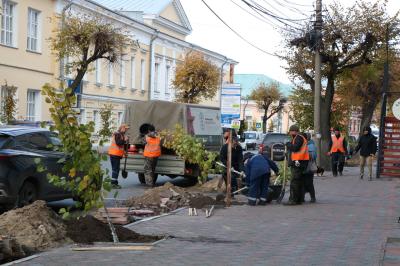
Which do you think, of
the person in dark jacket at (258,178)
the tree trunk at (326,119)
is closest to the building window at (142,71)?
the tree trunk at (326,119)

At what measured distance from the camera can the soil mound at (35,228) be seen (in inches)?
343

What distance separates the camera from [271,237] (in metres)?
10.1

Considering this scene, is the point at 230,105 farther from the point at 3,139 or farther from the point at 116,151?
the point at 3,139

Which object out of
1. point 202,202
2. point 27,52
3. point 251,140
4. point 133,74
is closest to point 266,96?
point 251,140

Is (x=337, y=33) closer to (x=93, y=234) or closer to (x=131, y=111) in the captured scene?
(x=131, y=111)

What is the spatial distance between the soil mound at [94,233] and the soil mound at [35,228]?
0.16 m

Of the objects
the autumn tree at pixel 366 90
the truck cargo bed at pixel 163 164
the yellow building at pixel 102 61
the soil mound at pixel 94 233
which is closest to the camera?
the soil mound at pixel 94 233

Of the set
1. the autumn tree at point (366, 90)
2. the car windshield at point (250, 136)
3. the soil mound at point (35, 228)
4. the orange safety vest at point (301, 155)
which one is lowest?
the soil mound at point (35, 228)

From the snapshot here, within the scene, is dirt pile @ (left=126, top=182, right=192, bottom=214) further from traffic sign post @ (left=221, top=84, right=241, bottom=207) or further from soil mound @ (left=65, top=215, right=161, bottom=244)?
soil mound @ (left=65, top=215, right=161, bottom=244)

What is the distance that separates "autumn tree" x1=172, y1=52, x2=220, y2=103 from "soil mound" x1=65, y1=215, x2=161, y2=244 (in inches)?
1643

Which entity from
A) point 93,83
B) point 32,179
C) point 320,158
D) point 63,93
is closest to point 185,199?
point 32,179

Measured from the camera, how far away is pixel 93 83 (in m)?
44.9

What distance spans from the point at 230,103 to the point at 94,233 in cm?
650

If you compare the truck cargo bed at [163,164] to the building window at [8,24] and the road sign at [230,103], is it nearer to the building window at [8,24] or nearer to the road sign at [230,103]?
the road sign at [230,103]
